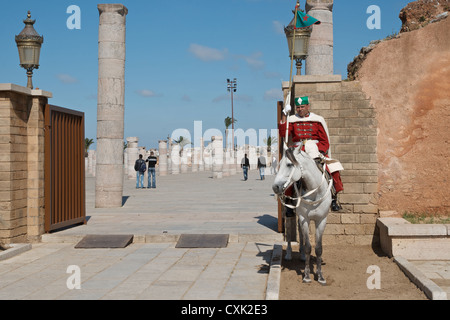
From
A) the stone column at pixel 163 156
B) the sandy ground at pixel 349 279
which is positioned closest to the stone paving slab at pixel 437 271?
the sandy ground at pixel 349 279

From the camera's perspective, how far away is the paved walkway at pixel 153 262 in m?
6.52

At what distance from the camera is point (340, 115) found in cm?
993

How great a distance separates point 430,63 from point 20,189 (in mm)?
8426

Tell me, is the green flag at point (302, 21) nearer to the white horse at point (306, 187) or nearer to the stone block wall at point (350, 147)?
the stone block wall at point (350, 147)

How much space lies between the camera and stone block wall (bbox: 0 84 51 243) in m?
9.75

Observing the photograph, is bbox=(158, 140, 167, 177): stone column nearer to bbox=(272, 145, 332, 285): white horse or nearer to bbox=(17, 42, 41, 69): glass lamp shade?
bbox=(17, 42, 41, 69): glass lamp shade

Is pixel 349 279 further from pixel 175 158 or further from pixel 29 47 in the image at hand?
pixel 175 158

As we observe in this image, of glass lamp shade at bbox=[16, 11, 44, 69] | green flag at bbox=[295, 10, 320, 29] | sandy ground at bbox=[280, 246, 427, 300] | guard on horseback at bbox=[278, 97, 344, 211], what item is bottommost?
sandy ground at bbox=[280, 246, 427, 300]

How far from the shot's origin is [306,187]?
6816 millimetres

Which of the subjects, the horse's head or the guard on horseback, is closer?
the horse's head

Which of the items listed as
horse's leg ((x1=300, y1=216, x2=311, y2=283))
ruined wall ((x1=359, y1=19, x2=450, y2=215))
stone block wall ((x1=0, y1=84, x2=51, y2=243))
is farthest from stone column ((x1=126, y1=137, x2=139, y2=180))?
horse's leg ((x1=300, y1=216, x2=311, y2=283))

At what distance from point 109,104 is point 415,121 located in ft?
31.6

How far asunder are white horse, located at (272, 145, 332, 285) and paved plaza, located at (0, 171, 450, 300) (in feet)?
2.98

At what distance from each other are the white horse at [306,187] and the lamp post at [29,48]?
757 centimetres
